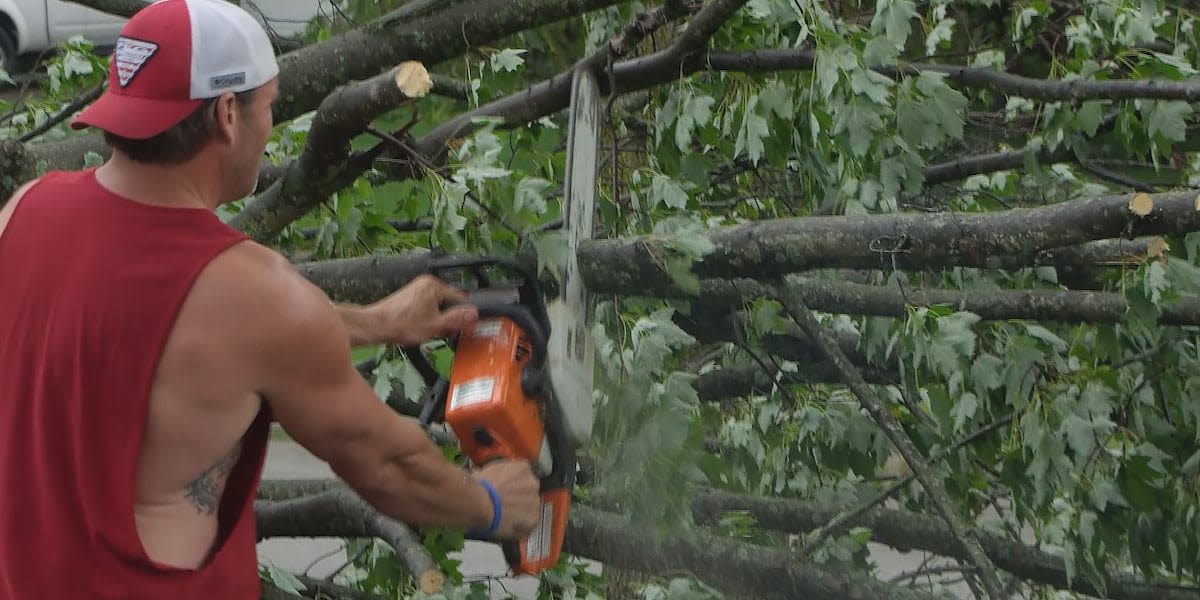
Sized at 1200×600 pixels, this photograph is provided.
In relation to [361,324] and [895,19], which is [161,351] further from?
[895,19]

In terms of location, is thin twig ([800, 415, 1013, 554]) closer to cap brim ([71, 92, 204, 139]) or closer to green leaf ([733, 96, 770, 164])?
green leaf ([733, 96, 770, 164])

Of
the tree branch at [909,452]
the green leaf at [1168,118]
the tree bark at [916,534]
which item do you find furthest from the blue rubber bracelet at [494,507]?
the green leaf at [1168,118]

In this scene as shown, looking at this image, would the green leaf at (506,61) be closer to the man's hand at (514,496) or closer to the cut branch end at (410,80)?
the cut branch end at (410,80)

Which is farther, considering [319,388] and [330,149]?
[330,149]

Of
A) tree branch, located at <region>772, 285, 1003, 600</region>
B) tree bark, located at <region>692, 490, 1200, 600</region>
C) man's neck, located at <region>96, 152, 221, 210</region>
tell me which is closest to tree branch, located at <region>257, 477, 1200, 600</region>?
tree bark, located at <region>692, 490, 1200, 600</region>

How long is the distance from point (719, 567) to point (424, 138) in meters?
1.43

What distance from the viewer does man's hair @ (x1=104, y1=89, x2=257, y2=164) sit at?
62.7 inches

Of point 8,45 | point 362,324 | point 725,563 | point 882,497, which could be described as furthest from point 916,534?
point 8,45

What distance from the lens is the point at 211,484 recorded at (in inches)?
65.8

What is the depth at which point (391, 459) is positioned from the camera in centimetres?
175

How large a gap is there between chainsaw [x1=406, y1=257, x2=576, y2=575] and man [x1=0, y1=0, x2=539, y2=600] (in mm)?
→ 315

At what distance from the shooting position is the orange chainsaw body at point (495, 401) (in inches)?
80.0

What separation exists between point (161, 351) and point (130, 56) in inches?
17.3

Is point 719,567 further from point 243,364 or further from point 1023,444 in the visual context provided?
point 243,364
